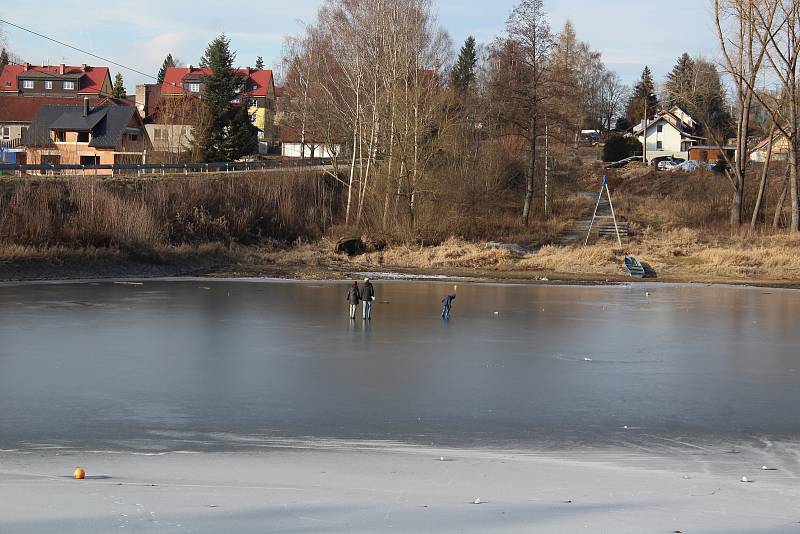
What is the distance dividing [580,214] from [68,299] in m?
35.6

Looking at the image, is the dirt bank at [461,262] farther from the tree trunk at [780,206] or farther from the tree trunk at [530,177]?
the tree trunk at [530,177]

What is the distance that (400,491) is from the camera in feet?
31.4

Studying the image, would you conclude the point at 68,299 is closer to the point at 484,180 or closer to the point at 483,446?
the point at 483,446

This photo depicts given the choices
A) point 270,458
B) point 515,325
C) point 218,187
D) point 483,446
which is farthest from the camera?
point 218,187

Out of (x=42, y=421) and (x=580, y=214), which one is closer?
(x=42, y=421)

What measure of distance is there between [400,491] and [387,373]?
645 cm

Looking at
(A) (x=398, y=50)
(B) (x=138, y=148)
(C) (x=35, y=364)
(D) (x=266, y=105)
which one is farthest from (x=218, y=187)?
(D) (x=266, y=105)

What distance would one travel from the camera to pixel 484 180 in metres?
49.7

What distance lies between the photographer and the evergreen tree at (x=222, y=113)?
2395 inches

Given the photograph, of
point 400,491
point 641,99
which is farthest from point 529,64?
point 641,99

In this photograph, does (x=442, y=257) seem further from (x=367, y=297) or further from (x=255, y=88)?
(x=255, y=88)

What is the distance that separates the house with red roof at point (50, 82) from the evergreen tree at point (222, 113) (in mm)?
54156

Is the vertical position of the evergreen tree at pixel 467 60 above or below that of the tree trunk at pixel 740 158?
above

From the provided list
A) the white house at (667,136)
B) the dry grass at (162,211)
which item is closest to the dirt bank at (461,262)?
the dry grass at (162,211)
